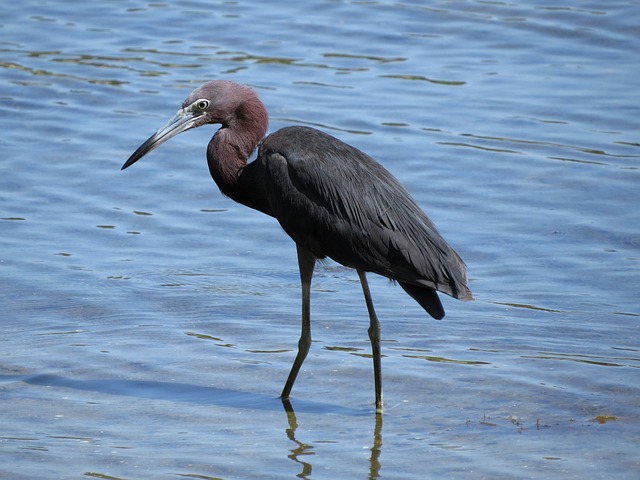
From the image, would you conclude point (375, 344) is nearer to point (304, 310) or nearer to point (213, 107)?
point (304, 310)

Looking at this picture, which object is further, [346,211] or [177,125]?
[177,125]

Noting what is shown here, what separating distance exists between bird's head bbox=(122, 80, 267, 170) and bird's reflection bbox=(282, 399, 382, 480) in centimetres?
175

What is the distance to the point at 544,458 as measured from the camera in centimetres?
582

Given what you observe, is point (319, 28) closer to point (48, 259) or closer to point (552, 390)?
point (48, 259)

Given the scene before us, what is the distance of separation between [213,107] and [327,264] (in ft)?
6.54

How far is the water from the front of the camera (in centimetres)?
612

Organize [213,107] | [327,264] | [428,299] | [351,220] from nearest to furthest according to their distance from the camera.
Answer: [428,299]
[351,220]
[213,107]
[327,264]

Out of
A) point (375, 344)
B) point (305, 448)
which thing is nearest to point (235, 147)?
point (375, 344)

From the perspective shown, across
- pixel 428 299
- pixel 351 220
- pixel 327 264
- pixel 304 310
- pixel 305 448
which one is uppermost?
pixel 351 220

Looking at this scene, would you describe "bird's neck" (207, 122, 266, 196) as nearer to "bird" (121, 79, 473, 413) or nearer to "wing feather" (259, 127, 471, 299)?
"bird" (121, 79, 473, 413)

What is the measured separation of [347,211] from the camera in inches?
256

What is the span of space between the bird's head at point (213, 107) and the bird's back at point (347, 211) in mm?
444

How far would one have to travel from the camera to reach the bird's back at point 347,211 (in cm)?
639

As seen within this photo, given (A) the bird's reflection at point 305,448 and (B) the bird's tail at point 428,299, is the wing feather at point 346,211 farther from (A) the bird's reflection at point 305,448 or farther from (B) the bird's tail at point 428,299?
(A) the bird's reflection at point 305,448
